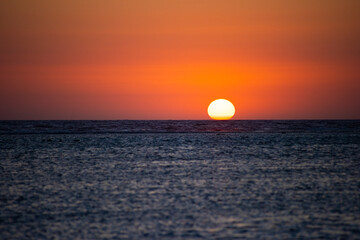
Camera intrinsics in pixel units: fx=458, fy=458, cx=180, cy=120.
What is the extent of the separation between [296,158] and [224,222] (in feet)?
51.6

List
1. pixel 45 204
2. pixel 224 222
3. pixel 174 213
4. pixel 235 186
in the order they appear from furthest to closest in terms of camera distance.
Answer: pixel 235 186 → pixel 45 204 → pixel 174 213 → pixel 224 222

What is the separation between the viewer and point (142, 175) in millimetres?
18891

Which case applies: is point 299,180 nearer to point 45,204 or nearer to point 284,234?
point 284,234

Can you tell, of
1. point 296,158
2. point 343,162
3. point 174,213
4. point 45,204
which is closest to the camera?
point 174,213

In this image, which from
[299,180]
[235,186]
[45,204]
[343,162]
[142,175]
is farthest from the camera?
[343,162]

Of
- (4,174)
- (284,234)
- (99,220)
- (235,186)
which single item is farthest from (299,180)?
(4,174)

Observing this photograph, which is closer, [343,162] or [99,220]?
[99,220]

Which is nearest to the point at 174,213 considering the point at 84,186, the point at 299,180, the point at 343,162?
the point at 84,186

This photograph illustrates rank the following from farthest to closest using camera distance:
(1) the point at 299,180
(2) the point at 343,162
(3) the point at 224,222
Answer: (2) the point at 343,162 → (1) the point at 299,180 → (3) the point at 224,222

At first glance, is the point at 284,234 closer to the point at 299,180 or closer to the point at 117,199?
the point at 117,199

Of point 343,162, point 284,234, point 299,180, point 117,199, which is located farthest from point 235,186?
point 343,162

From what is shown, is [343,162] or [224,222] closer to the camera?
[224,222]

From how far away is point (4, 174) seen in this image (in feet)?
63.2

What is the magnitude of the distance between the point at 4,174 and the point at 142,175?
5845mm
